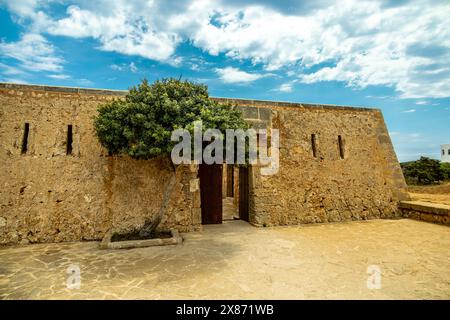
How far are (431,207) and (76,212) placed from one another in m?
9.04

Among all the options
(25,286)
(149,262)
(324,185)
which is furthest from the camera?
(324,185)

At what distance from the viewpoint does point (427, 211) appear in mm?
6711

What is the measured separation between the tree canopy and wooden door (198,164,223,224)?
256cm

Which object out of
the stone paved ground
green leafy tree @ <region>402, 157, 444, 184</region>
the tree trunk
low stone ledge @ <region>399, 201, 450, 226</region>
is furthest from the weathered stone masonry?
green leafy tree @ <region>402, 157, 444, 184</region>

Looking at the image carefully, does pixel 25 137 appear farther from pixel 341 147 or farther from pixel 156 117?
pixel 341 147

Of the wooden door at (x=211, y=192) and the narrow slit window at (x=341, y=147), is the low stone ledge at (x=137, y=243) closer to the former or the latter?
the wooden door at (x=211, y=192)

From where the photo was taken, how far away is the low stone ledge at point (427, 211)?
6184mm

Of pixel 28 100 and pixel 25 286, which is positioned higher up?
pixel 28 100

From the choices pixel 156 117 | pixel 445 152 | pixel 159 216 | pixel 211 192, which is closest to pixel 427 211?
pixel 211 192

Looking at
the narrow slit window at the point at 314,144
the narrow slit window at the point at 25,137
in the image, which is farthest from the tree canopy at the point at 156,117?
the narrow slit window at the point at 314,144

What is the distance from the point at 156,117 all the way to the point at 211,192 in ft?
10.5

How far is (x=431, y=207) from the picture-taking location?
6.52 metres
